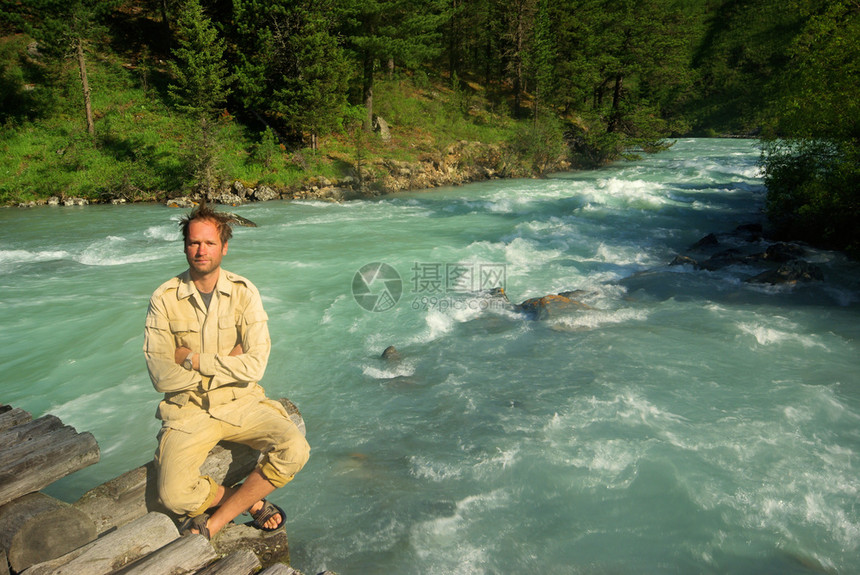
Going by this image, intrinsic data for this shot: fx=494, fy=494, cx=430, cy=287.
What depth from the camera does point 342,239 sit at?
48.6 feet

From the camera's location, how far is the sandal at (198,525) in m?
2.94

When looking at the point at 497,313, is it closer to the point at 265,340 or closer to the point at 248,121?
the point at 265,340

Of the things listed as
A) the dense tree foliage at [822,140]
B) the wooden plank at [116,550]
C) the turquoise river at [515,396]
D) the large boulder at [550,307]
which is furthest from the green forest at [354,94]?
the wooden plank at [116,550]

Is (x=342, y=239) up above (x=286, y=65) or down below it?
below

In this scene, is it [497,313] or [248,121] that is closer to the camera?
[497,313]

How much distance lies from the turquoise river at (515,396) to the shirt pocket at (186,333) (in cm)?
198

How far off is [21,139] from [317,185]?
13.2 meters

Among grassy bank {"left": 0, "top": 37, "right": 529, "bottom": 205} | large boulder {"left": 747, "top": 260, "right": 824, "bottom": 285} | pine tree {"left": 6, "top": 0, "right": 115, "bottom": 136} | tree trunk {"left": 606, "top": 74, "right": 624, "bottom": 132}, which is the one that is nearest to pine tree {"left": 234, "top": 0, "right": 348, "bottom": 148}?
grassy bank {"left": 0, "top": 37, "right": 529, "bottom": 205}

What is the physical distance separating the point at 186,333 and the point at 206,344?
0.45 ft

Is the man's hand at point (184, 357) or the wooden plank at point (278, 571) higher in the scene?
the man's hand at point (184, 357)

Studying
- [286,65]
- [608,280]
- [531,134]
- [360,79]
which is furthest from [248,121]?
[608,280]

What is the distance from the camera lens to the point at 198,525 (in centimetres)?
295

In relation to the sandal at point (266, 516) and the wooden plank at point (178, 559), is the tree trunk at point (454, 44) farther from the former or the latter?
the wooden plank at point (178, 559)

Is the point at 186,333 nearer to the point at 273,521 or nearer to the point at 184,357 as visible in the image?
the point at 184,357
